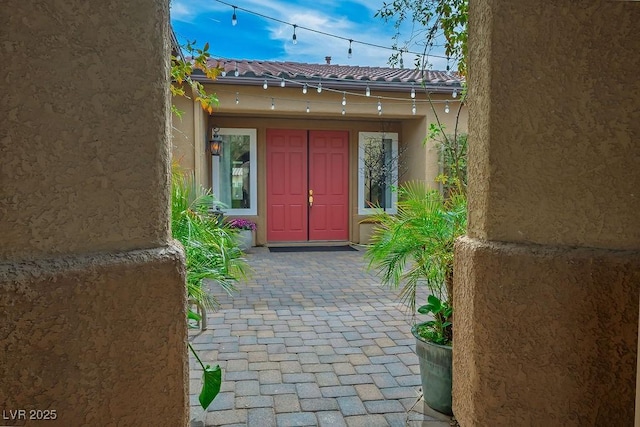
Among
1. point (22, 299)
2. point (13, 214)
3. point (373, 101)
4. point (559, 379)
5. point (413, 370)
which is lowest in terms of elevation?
point (413, 370)

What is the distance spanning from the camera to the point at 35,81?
1170mm

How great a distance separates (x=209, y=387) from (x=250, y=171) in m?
7.83

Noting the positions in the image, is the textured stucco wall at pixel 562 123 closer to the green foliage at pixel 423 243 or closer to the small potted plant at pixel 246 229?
the green foliage at pixel 423 243

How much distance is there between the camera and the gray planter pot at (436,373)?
8.19 ft

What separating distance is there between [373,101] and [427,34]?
602 centimetres

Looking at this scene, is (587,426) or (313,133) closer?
(587,426)

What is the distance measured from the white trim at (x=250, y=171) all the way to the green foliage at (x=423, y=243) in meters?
7.15

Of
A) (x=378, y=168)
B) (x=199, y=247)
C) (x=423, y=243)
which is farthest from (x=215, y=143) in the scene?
(x=423, y=243)

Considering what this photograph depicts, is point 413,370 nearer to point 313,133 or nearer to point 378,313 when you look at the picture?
point 378,313

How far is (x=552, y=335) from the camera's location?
4.89 ft

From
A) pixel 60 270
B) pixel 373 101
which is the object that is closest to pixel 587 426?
pixel 60 270

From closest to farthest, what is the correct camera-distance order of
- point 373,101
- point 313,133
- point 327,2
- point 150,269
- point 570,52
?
point 150,269, point 570,52, point 327,2, point 373,101, point 313,133

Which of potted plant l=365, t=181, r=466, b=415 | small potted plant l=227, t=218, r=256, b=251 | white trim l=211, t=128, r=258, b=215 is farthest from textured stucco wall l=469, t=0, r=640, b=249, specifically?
white trim l=211, t=128, r=258, b=215

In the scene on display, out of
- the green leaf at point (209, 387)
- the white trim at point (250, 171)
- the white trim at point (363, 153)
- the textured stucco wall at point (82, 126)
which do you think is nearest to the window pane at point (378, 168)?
the white trim at point (363, 153)
